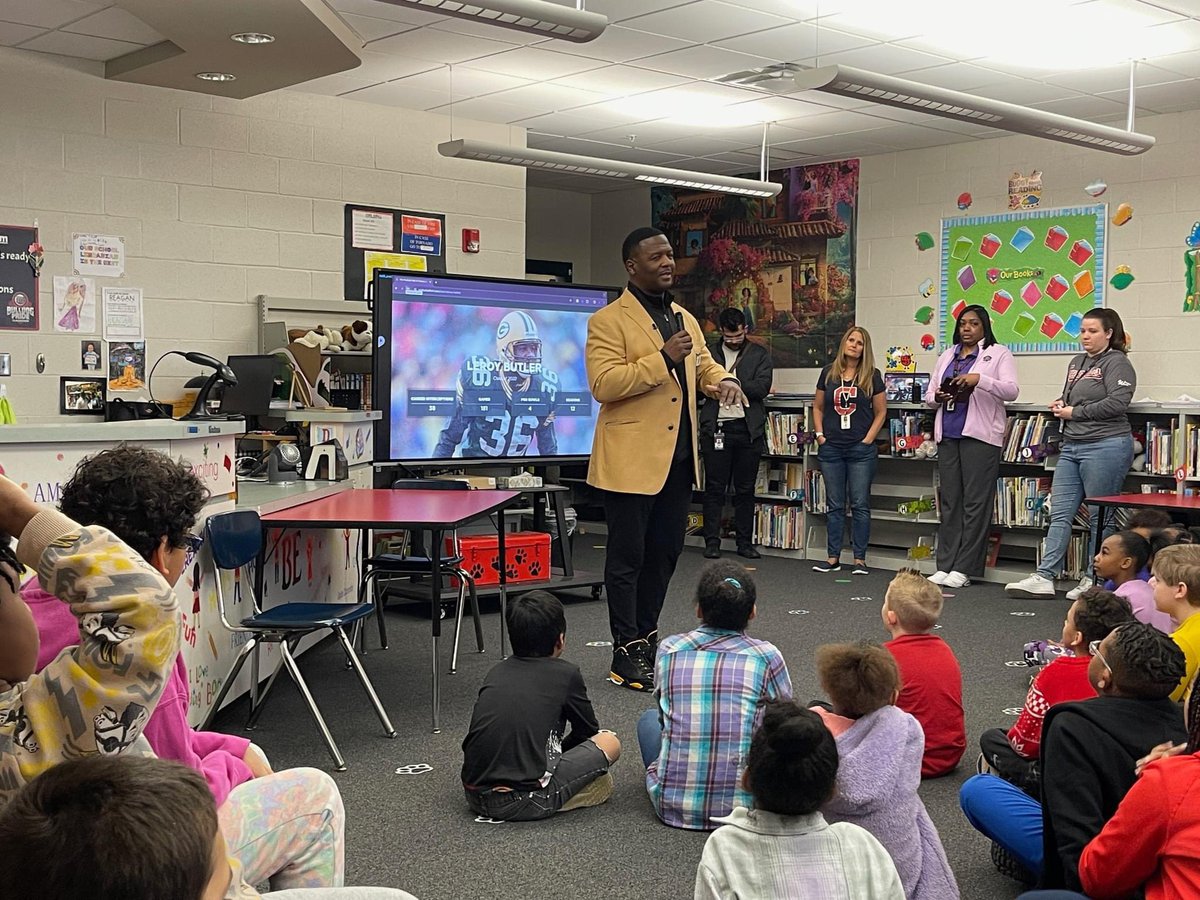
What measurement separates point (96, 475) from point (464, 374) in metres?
4.90

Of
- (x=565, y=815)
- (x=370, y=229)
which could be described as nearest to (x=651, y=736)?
(x=565, y=815)

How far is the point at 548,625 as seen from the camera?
320 cm

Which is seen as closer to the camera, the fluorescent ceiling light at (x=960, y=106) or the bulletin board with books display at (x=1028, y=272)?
the fluorescent ceiling light at (x=960, y=106)

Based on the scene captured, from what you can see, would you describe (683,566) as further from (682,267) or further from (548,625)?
(548,625)

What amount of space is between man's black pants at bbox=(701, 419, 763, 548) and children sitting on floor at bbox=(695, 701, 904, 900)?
6.39m

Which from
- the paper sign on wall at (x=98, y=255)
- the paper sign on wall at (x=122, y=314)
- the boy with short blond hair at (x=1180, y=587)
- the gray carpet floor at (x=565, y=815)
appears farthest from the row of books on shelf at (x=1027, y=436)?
the paper sign on wall at (x=98, y=255)

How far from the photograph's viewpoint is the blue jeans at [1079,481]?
674 centimetres

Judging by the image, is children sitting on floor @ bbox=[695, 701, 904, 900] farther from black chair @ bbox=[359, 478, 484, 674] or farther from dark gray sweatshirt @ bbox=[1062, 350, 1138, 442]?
dark gray sweatshirt @ bbox=[1062, 350, 1138, 442]

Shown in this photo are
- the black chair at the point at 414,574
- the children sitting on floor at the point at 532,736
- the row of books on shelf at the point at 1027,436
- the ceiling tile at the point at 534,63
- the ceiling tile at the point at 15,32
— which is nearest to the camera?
the children sitting on floor at the point at 532,736

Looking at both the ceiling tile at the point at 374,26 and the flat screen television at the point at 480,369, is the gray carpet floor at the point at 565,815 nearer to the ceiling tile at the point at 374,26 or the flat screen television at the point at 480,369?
the flat screen television at the point at 480,369

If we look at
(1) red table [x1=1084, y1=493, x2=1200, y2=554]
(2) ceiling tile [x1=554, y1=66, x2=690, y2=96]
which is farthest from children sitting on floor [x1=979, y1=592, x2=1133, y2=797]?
(2) ceiling tile [x1=554, y1=66, x2=690, y2=96]

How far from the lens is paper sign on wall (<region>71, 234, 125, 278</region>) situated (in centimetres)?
633

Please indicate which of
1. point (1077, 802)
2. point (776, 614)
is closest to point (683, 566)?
point (776, 614)

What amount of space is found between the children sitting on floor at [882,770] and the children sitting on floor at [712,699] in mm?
382
